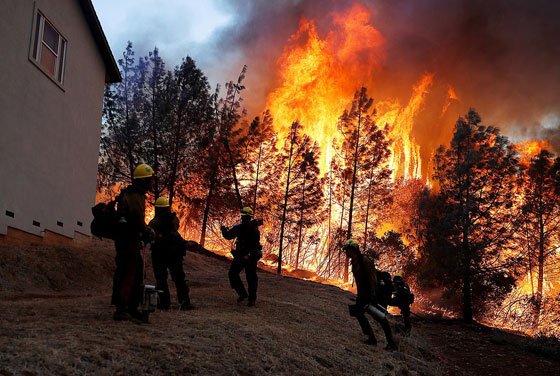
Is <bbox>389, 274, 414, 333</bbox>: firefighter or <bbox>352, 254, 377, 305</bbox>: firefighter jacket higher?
<bbox>352, 254, 377, 305</bbox>: firefighter jacket

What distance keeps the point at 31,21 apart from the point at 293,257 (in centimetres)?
3534

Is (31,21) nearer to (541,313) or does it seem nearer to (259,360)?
(259,360)

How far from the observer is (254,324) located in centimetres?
717

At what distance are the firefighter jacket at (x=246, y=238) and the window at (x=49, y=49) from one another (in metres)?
8.19

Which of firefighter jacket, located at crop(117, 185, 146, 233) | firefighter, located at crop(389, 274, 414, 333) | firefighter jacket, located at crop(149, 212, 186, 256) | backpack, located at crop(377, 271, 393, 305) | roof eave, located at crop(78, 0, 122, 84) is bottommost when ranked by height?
firefighter, located at crop(389, 274, 414, 333)

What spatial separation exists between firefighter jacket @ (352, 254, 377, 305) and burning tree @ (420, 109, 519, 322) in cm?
1762

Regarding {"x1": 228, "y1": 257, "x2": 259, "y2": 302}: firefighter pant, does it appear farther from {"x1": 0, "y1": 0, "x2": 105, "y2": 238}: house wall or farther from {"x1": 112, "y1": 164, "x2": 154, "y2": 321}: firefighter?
{"x1": 0, "y1": 0, "x2": 105, "y2": 238}: house wall

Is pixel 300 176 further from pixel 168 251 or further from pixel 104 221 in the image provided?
pixel 104 221

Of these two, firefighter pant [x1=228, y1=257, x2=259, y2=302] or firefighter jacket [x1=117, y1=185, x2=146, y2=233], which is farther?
firefighter pant [x1=228, y1=257, x2=259, y2=302]

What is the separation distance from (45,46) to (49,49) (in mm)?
198

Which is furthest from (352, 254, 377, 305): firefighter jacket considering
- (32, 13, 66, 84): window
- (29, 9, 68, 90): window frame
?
(32, 13, 66, 84): window

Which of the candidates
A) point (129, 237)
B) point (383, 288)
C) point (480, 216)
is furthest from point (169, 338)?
point (480, 216)

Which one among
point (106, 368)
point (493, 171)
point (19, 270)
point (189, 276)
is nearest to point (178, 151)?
point (189, 276)

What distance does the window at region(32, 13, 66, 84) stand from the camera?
1211 centimetres
